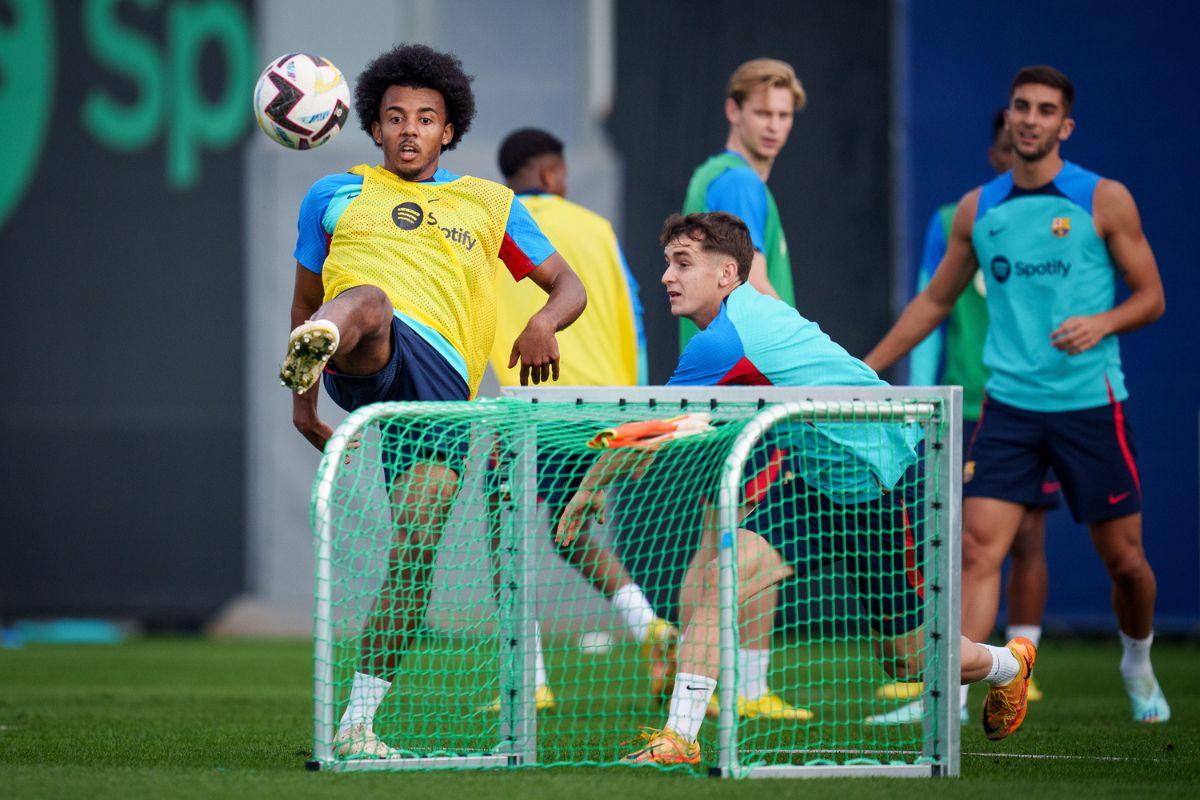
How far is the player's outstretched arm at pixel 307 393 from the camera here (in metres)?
4.54

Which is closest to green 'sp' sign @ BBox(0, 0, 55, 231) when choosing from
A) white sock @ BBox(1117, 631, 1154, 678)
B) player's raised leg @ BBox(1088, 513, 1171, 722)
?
player's raised leg @ BBox(1088, 513, 1171, 722)

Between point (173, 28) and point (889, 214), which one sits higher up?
point (173, 28)

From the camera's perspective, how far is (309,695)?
22.5 feet

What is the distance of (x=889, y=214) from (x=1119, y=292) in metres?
1.37

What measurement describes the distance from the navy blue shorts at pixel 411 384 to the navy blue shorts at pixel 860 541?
824mm

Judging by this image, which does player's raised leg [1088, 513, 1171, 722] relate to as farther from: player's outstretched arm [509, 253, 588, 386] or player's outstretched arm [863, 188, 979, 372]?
player's outstretched arm [509, 253, 588, 386]

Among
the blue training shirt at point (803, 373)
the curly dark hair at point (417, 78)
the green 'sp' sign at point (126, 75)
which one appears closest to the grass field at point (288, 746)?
the blue training shirt at point (803, 373)

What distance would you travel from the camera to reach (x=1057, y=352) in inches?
232

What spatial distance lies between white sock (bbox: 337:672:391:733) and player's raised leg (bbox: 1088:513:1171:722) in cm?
281

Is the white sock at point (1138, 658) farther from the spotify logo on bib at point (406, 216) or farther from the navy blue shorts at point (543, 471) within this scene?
the spotify logo on bib at point (406, 216)

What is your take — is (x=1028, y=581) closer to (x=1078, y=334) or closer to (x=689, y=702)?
(x=1078, y=334)

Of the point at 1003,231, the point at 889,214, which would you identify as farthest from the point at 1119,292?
the point at 1003,231

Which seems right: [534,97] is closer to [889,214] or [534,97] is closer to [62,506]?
[889,214]

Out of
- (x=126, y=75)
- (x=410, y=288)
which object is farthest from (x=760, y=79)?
(x=126, y=75)
